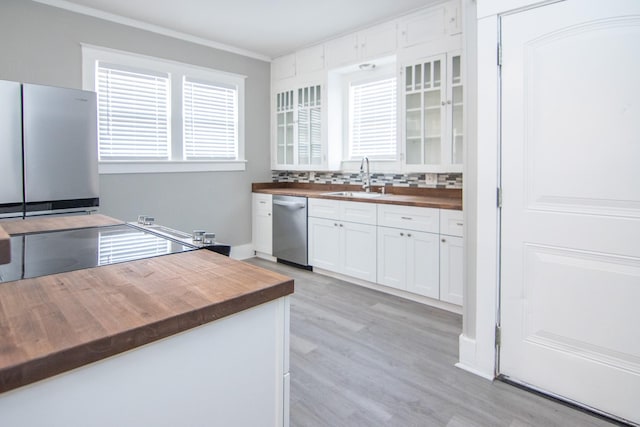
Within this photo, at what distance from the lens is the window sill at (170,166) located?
3848mm

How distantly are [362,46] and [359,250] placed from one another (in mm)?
2098

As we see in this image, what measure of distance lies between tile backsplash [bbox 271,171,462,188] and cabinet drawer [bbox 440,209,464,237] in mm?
578

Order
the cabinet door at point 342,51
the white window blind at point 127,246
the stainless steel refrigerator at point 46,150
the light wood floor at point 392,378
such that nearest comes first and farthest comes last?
the white window blind at point 127,246 → the light wood floor at point 392,378 → the stainless steel refrigerator at point 46,150 → the cabinet door at point 342,51

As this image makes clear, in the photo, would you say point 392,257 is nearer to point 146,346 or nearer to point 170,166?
point 170,166

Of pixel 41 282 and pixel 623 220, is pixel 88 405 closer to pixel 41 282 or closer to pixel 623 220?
pixel 41 282

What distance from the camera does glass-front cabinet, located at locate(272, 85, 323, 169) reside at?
467 centimetres

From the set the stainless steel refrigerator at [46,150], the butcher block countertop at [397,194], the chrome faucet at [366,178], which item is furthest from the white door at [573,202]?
the stainless steel refrigerator at [46,150]

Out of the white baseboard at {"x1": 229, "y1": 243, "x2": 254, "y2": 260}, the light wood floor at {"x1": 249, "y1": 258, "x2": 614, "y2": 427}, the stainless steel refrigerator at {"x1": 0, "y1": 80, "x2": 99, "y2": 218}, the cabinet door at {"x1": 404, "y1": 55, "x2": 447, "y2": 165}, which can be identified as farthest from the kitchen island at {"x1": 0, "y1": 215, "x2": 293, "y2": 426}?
the white baseboard at {"x1": 229, "y1": 243, "x2": 254, "y2": 260}

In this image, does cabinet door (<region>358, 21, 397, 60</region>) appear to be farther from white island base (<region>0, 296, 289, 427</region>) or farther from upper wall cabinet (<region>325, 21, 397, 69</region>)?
white island base (<region>0, 296, 289, 427</region>)

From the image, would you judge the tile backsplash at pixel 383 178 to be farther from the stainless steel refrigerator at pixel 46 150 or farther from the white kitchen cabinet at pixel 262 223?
the stainless steel refrigerator at pixel 46 150

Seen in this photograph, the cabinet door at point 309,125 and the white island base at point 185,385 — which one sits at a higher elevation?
the cabinet door at point 309,125

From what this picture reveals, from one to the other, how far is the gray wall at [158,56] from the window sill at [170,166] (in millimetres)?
55

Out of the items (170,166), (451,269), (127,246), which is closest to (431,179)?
(451,269)

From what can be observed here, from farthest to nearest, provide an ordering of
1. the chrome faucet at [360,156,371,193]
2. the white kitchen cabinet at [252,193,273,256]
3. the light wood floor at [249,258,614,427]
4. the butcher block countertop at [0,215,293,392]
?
the white kitchen cabinet at [252,193,273,256] → the chrome faucet at [360,156,371,193] → the light wood floor at [249,258,614,427] → the butcher block countertop at [0,215,293,392]
